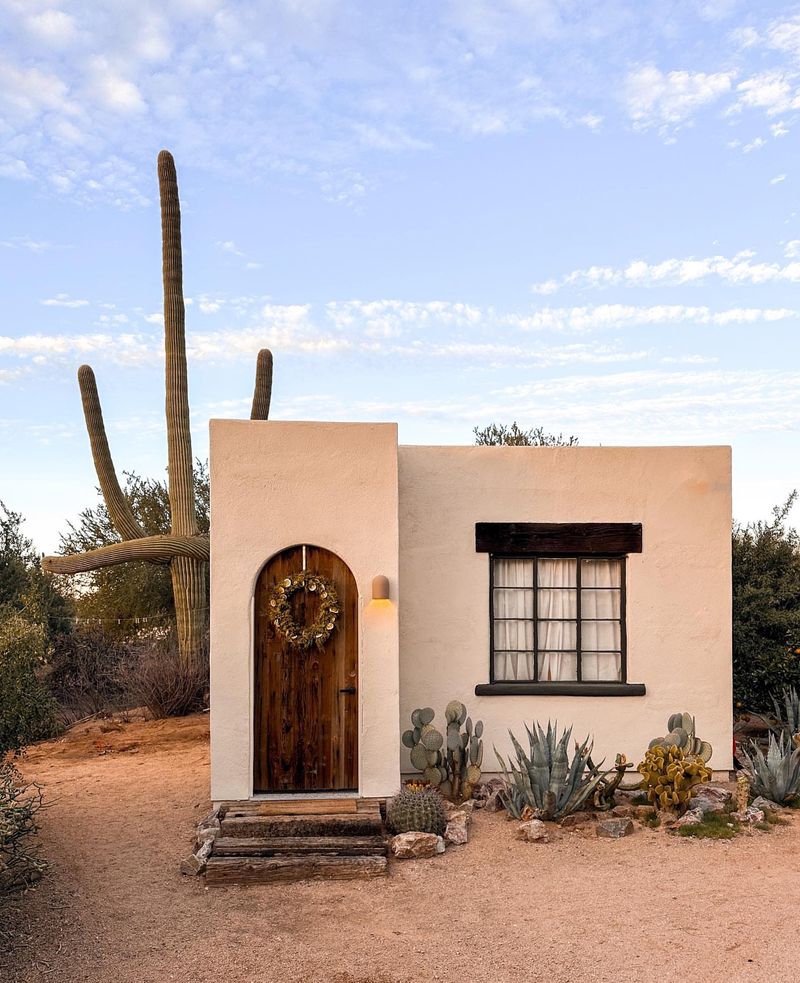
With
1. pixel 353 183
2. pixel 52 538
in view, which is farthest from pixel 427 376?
pixel 52 538

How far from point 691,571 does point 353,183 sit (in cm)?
633

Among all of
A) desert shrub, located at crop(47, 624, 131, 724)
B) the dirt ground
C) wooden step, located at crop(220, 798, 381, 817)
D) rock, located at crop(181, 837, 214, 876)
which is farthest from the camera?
desert shrub, located at crop(47, 624, 131, 724)

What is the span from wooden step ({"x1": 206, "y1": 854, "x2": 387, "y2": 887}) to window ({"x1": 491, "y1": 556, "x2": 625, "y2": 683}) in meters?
2.72

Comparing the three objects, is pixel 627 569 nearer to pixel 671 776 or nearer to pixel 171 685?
pixel 671 776

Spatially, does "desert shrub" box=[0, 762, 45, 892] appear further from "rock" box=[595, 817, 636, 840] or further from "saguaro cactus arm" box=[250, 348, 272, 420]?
"saguaro cactus arm" box=[250, 348, 272, 420]

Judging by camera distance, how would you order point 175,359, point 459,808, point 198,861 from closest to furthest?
1. point 198,861
2. point 459,808
3. point 175,359

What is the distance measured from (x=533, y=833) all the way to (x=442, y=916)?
1.52 meters

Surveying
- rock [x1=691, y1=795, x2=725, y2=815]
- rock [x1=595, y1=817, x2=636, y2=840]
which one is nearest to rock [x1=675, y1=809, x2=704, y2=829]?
rock [x1=691, y1=795, x2=725, y2=815]

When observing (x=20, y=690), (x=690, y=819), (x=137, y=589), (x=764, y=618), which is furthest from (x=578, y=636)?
(x=137, y=589)

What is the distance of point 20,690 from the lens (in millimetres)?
6988

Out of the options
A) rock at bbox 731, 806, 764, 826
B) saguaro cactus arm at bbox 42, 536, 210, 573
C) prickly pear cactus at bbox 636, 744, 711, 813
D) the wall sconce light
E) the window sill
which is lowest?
rock at bbox 731, 806, 764, 826

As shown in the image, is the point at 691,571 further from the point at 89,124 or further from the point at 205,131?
the point at 89,124

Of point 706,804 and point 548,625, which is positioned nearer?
point 706,804

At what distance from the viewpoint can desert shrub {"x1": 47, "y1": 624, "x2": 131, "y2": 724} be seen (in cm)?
1464
